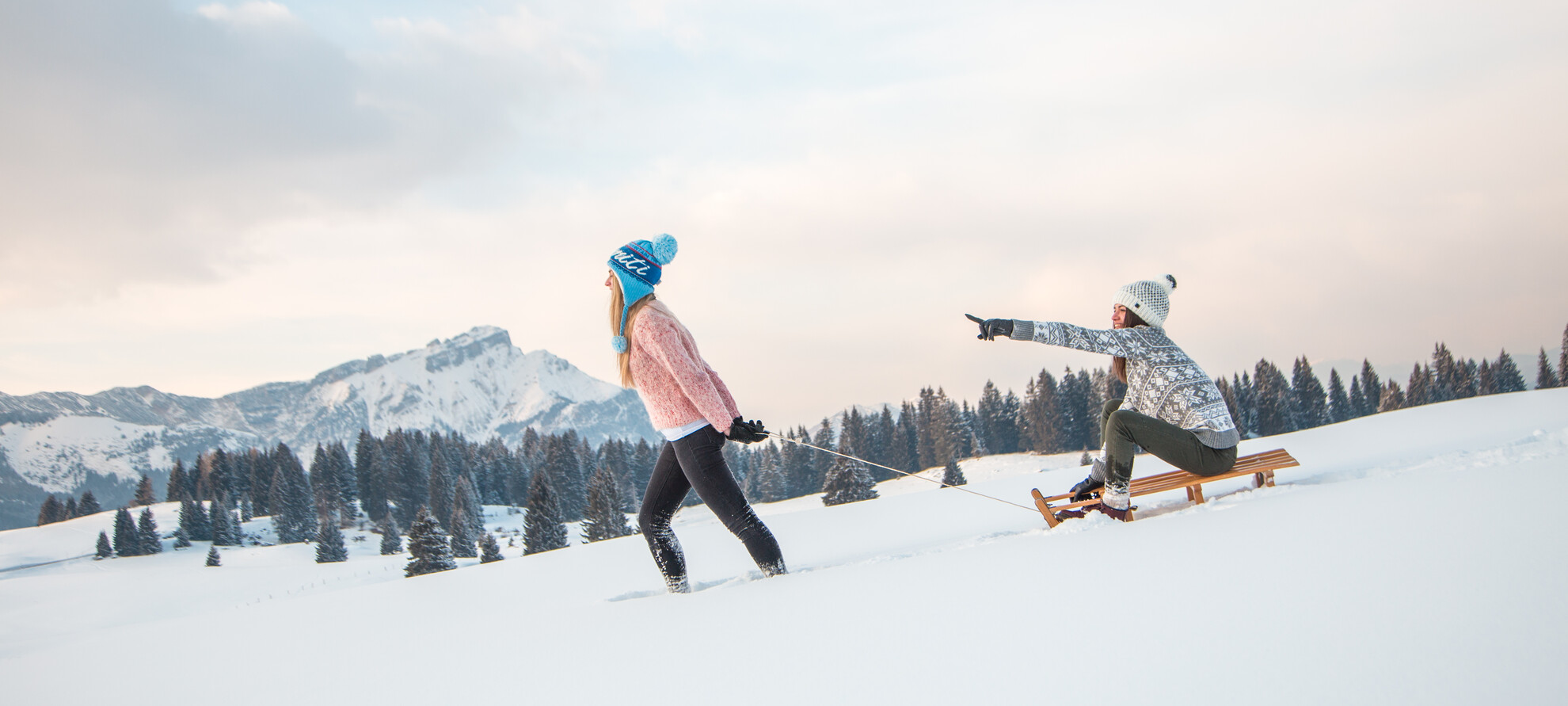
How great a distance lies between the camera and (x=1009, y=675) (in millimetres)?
1819

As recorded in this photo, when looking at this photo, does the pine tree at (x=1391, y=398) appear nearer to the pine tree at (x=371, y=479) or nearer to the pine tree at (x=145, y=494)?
the pine tree at (x=371, y=479)

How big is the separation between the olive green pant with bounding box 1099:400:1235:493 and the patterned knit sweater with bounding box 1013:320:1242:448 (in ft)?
0.21

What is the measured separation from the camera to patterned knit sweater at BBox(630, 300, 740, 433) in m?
3.90

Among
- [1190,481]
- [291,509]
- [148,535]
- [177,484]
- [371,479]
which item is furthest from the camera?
[177,484]

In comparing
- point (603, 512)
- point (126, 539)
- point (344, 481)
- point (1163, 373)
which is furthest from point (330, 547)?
point (1163, 373)

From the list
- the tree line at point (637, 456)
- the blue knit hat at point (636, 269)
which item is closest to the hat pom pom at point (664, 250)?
the blue knit hat at point (636, 269)

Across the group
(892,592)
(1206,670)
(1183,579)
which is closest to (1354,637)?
(1206,670)

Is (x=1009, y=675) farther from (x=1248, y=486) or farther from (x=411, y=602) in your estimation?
(x=411, y=602)

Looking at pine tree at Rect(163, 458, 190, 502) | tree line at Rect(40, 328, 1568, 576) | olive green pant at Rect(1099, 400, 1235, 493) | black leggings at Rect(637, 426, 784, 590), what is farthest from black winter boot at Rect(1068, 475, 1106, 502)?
pine tree at Rect(163, 458, 190, 502)

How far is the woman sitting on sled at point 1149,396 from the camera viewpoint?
4.12 m

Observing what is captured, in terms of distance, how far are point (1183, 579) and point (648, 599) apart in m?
2.42

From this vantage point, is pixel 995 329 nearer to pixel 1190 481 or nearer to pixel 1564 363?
pixel 1190 481

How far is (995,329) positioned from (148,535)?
94.5m

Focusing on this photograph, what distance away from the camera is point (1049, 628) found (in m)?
2.07
